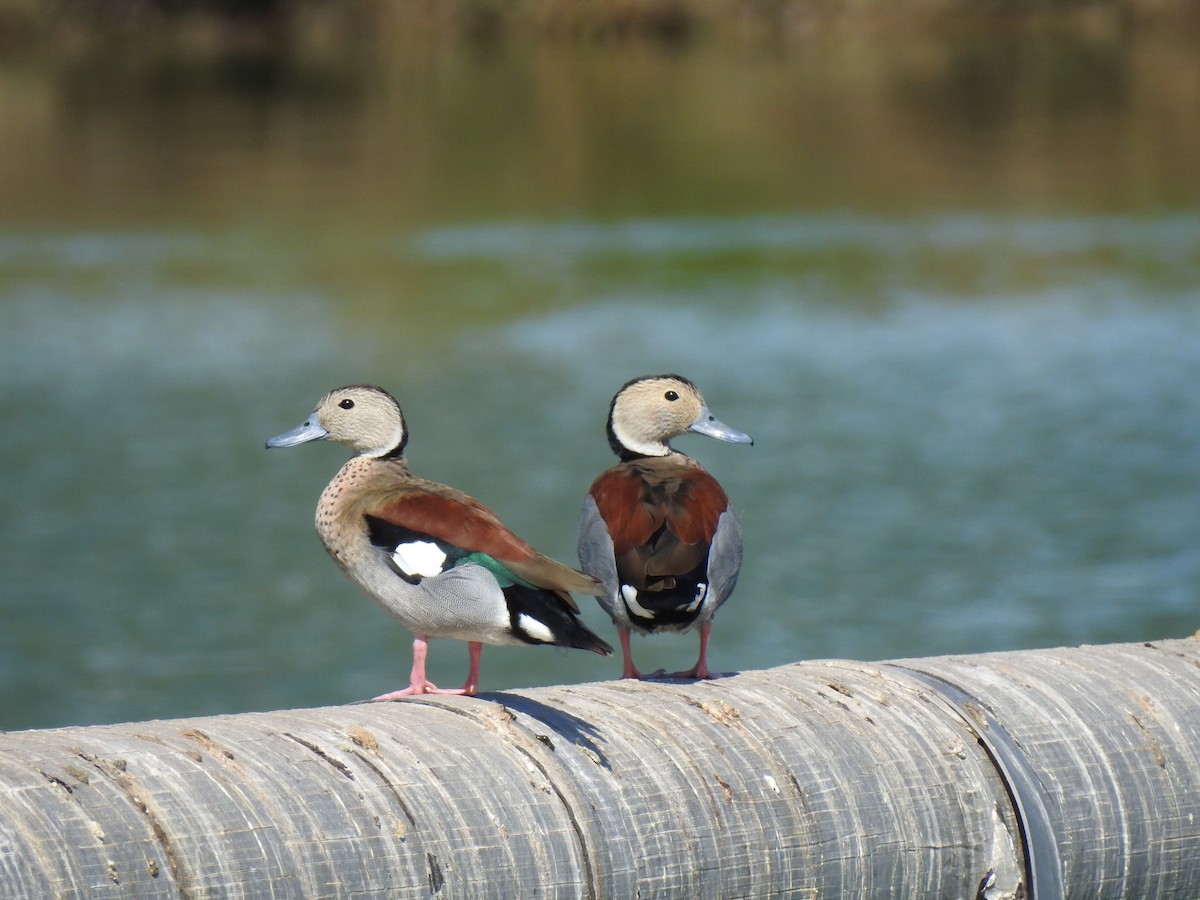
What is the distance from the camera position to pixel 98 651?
14.5 metres

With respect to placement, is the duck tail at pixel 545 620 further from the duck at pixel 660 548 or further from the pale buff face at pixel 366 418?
the pale buff face at pixel 366 418

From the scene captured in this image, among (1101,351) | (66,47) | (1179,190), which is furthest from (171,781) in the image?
(66,47)

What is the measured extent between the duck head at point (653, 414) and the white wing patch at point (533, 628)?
1.20 m

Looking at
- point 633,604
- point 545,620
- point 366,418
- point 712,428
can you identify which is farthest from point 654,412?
point 545,620

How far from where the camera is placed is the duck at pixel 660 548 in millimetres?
4652

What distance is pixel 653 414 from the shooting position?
18.0 ft

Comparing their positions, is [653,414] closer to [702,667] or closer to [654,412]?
[654,412]

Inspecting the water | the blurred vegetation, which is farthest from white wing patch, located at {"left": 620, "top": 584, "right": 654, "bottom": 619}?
the blurred vegetation

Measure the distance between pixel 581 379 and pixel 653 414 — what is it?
1424 centimetres

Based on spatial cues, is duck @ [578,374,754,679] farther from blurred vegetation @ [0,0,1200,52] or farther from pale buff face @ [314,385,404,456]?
blurred vegetation @ [0,0,1200,52]

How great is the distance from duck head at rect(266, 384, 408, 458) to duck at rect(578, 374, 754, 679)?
0.56 metres

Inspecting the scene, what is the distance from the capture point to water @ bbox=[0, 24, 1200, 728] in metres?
14.9

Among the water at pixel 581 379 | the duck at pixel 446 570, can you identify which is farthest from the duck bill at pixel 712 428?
the water at pixel 581 379

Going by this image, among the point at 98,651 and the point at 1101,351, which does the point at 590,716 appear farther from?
the point at 1101,351
